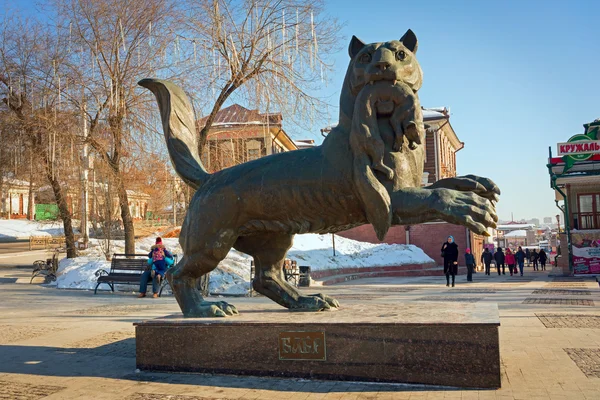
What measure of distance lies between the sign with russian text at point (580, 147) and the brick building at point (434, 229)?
6.89 m

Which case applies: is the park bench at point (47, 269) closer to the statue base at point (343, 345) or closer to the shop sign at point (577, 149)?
the statue base at point (343, 345)

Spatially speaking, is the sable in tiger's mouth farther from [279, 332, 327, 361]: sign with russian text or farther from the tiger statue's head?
[279, 332, 327, 361]: sign with russian text

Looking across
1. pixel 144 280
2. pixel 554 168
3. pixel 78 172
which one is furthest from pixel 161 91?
pixel 554 168

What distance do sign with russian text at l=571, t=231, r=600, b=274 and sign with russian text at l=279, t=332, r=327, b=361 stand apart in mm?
22440

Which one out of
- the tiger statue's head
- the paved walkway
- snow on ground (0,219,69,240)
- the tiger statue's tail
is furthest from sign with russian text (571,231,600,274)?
snow on ground (0,219,69,240)

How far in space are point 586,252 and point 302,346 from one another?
22.7 m

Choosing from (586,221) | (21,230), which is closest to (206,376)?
(586,221)

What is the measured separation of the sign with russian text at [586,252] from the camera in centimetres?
2364

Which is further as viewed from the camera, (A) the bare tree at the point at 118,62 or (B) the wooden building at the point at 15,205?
(B) the wooden building at the point at 15,205

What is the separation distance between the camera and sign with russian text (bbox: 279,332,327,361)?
4.62 meters

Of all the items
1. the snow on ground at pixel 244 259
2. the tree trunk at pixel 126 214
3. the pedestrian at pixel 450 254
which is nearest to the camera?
the snow on ground at pixel 244 259

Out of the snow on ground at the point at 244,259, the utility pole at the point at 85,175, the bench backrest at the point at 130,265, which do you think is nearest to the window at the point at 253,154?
the snow on ground at the point at 244,259

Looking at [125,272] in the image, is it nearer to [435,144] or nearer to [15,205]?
[435,144]

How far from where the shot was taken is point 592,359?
17.0 feet
